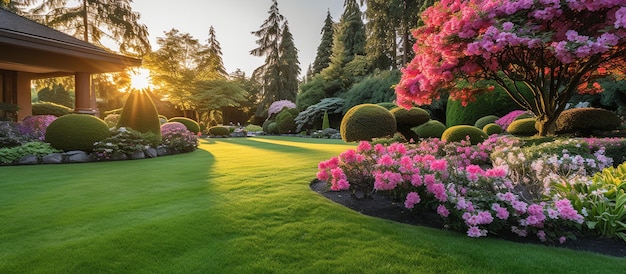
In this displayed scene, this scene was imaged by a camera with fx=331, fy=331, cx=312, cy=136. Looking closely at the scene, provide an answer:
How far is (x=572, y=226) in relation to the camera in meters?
3.15

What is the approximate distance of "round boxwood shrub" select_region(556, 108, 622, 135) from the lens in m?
10.3

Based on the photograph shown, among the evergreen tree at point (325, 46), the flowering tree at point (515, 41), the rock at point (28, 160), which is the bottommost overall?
the rock at point (28, 160)

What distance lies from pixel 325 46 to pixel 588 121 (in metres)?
29.9

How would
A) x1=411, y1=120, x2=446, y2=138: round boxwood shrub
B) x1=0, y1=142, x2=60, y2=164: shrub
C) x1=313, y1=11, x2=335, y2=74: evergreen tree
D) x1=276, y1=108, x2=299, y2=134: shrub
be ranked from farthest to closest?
1. x1=313, y1=11, x2=335, y2=74: evergreen tree
2. x1=276, y1=108, x2=299, y2=134: shrub
3. x1=411, y1=120, x2=446, y2=138: round boxwood shrub
4. x1=0, y1=142, x2=60, y2=164: shrub

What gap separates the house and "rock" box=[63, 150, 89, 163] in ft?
9.33

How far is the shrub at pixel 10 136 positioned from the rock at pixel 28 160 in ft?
3.72

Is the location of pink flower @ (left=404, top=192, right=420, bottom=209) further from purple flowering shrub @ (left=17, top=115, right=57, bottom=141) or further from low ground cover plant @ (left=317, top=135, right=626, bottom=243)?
purple flowering shrub @ (left=17, top=115, right=57, bottom=141)

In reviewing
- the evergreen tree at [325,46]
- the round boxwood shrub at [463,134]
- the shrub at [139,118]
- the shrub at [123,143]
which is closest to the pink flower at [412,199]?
the round boxwood shrub at [463,134]

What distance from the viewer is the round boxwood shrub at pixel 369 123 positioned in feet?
40.5

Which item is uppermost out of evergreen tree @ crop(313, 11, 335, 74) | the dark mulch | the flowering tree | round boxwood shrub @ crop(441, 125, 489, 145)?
evergreen tree @ crop(313, 11, 335, 74)

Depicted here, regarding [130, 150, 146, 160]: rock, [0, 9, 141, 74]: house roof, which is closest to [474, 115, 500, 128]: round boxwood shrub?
[130, 150, 146, 160]: rock

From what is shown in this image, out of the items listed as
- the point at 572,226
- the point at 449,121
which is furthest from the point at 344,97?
the point at 572,226

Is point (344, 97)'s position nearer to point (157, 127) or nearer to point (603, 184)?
point (157, 127)

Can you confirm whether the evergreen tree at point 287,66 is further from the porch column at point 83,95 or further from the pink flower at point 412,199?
the pink flower at point 412,199
